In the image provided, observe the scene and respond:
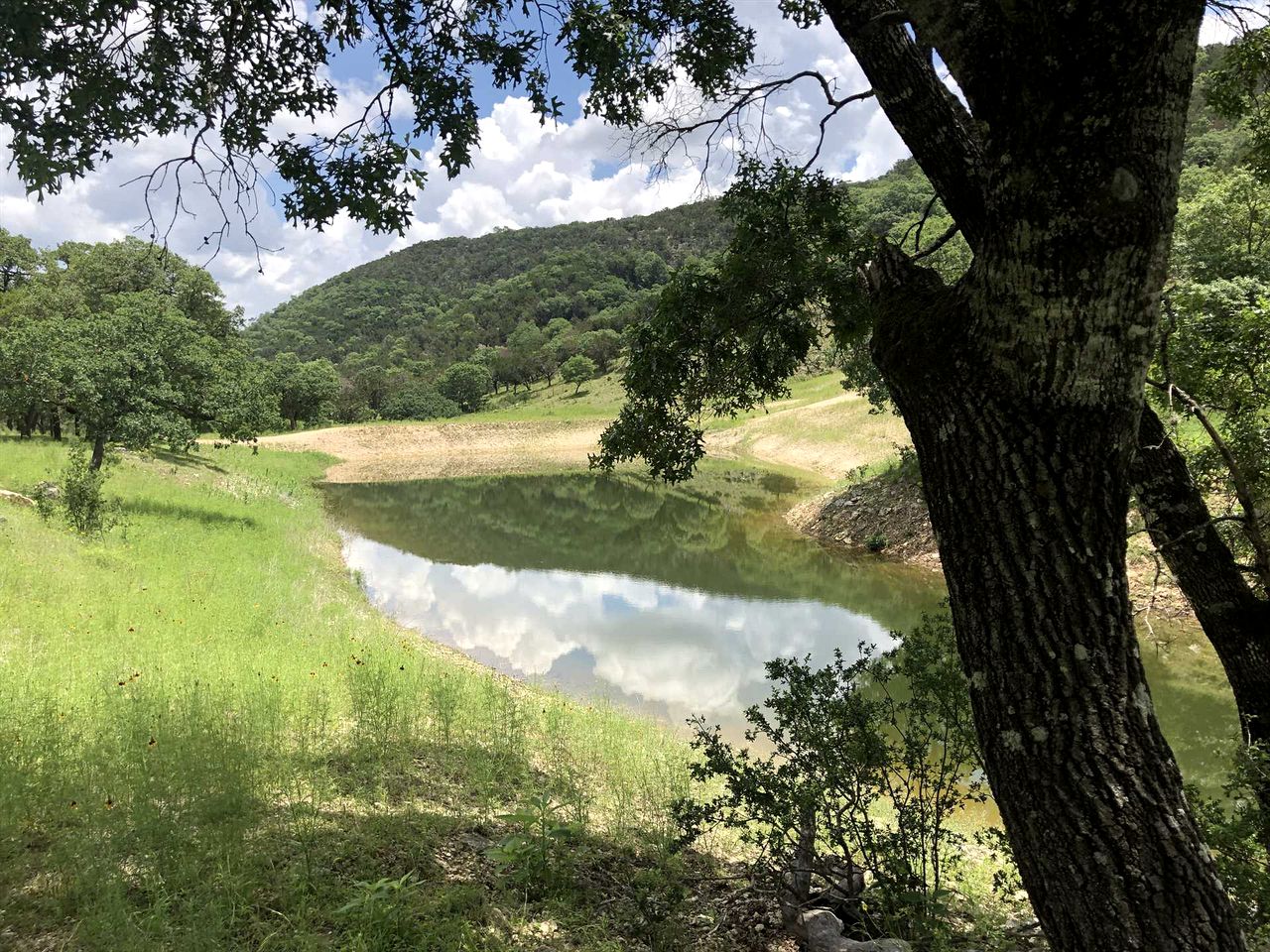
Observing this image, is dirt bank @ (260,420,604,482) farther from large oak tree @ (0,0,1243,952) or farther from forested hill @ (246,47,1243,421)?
large oak tree @ (0,0,1243,952)

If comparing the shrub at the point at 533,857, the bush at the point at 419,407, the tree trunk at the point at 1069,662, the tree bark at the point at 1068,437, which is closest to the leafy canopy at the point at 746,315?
the tree bark at the point at 1068,437

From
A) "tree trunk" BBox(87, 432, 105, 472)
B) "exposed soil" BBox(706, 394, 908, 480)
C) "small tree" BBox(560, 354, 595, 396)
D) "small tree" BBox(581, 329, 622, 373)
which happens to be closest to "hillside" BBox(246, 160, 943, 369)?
"small tree" BBox(581, 329, 622, 373)

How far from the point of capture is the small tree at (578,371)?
67.1 metres

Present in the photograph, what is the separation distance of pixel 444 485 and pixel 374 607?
69.1 ft

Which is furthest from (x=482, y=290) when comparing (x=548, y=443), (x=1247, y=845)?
(x=1247, y=845)

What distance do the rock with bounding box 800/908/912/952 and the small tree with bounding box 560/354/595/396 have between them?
209ft

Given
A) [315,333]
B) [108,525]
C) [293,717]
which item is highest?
[315,333]

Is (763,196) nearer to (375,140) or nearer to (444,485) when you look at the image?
(375,140)

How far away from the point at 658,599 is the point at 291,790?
Answer: 400 inches

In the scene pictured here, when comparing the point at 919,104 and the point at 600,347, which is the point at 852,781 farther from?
the point at 600,347

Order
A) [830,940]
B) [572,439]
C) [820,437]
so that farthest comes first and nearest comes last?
[572,439], [820,437], [830,940]

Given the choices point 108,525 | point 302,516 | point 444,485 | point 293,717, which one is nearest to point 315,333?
point 444,485

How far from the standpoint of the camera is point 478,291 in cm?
12194

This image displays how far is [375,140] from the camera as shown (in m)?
4.20
